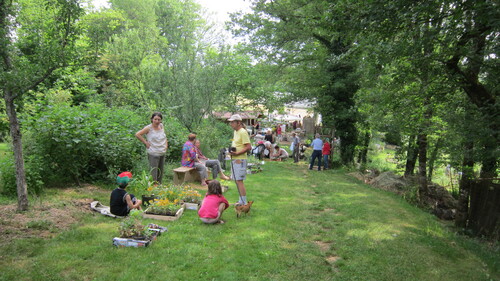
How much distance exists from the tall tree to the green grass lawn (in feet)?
4.84

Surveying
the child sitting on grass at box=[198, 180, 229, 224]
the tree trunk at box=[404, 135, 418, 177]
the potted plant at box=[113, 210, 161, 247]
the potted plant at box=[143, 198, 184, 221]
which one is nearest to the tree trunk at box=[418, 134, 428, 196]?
the tree trunk at box=[404, 135, 418, 177]

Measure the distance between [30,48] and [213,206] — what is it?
138 inches

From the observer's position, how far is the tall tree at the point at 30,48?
396cm

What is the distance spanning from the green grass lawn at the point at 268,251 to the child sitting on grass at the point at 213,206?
14 cm

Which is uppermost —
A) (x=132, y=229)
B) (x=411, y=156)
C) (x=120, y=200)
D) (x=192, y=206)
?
(x=411, y=156)

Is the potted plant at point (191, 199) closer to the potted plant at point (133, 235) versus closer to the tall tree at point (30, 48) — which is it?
the potted plant at point (133, 235)

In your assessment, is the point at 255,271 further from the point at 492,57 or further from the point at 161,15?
the point at 161,15

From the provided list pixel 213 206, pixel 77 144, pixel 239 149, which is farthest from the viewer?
pixel 77 144

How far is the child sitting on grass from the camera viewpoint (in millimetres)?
4879

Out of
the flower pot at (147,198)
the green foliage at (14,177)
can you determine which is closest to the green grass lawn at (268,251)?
the green foliage at (14,177)

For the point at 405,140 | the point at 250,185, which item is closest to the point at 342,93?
the point at 405,140

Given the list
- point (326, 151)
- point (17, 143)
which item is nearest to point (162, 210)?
point (17, 143)

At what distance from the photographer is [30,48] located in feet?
14.0

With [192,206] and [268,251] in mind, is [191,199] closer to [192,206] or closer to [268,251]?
[192,206]
